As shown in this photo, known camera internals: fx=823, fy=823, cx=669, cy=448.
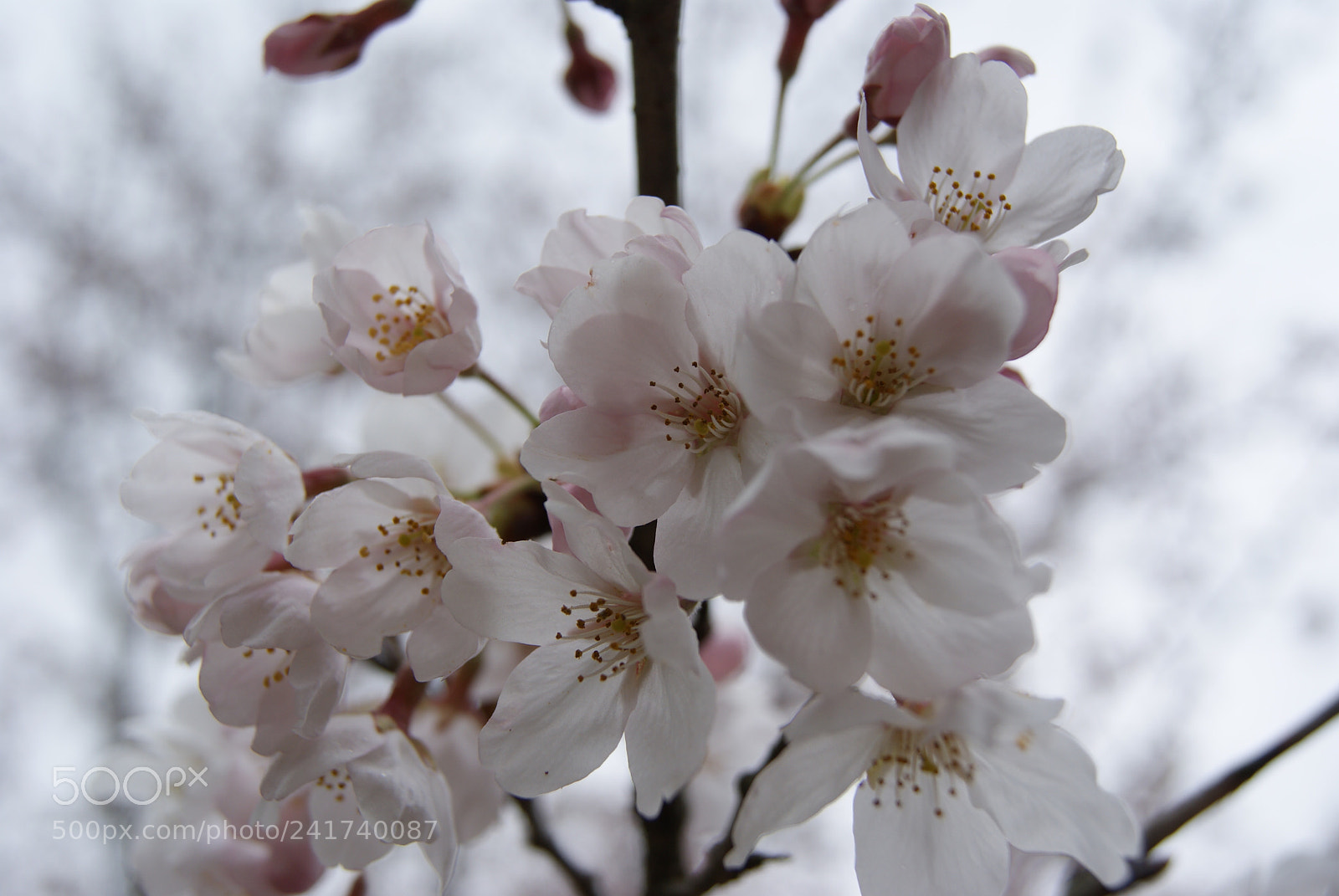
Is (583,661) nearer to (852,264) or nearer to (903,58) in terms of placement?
(852,264)

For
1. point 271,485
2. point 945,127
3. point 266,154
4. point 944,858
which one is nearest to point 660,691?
point 944,858

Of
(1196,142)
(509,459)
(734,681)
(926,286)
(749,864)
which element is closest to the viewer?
(926,286)

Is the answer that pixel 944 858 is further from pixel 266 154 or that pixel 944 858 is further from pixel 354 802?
pixel 266 154

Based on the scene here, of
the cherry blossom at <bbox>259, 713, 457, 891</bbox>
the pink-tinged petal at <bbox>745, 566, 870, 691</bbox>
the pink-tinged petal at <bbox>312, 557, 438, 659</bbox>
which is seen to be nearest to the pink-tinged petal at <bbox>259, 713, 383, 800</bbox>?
the cherry blossom at <bbox>259, 713, 457, 891</bbox>

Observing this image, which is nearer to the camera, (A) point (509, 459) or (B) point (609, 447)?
(B) point (609, 447)

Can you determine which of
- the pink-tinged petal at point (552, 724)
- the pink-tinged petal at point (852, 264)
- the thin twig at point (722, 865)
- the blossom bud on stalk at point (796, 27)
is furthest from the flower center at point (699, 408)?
the blossom bud on stalk at point (796, 27)

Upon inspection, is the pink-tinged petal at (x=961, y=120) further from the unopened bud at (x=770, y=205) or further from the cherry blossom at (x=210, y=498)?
the cherry blossom at (x=210, y=498)

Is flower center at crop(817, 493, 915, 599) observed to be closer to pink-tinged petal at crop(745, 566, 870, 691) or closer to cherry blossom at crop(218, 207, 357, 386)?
pink-tinged petal at crop(745, 566, 870, 691)

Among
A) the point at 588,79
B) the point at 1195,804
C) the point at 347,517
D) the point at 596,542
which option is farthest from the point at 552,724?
the point at 588,79
